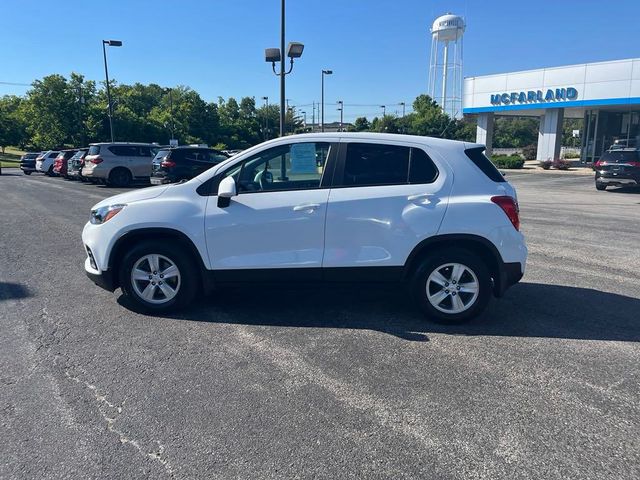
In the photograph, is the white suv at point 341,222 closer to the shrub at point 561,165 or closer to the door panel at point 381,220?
the door panel at point 381,220

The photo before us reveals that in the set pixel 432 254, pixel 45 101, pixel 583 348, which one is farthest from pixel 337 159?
pixel 45 101

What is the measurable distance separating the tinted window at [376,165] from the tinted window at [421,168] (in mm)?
58

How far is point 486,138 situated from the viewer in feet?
130

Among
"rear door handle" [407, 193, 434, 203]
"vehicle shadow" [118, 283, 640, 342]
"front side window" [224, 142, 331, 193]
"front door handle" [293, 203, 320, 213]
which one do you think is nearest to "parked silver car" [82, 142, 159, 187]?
"vehicle shadow" [118, 283, 640, 342]

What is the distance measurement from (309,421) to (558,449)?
1496 mm

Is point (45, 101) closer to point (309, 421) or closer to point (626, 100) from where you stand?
point (626, 100)

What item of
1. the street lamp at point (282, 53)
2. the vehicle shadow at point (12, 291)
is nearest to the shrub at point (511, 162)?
the street lamp at point (282, 53)

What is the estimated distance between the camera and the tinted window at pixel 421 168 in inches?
189

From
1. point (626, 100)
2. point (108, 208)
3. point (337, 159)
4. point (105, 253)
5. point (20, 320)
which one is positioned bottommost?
point (20, 320)

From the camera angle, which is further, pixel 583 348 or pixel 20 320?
pixel 20 320

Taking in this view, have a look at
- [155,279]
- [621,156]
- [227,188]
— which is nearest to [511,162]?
[621,156]

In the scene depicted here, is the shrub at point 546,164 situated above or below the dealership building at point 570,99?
below

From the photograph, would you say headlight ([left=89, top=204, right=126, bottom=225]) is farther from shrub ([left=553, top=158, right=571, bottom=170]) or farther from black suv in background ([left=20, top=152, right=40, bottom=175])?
black suv in background ([left=20, top=152, right=40, bottom=175])

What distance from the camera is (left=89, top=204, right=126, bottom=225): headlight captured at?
503 centimetres
